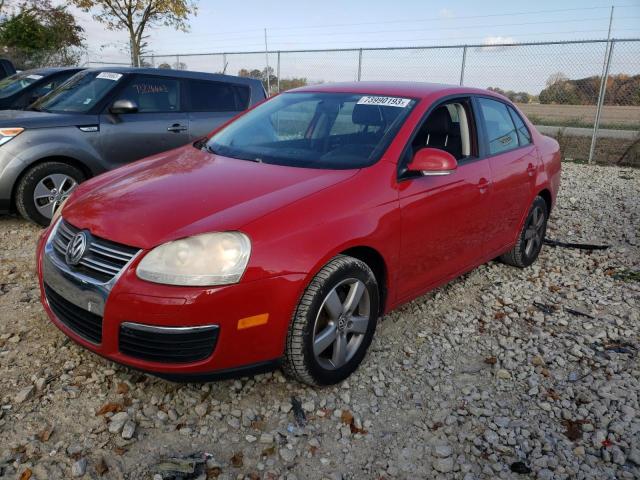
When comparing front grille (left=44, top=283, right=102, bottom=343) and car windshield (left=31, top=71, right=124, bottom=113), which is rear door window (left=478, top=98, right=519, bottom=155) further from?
car windshield (left=31, top=71, right=124, bottom=113)

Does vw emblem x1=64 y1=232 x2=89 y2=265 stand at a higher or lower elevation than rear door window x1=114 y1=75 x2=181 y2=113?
lower

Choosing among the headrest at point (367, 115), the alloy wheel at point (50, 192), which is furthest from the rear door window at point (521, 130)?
the alloy wheel at point (50, 192)

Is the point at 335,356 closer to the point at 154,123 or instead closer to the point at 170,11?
the point at 154,123

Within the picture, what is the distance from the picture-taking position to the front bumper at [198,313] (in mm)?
2273

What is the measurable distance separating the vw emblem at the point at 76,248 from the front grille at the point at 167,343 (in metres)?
0.44

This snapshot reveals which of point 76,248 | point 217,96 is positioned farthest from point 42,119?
point 76,248

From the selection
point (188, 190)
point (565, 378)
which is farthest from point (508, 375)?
point (188, 190)

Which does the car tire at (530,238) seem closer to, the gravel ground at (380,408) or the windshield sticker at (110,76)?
the gravel ground at (380,408)

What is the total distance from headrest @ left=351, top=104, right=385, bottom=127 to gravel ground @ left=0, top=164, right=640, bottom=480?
1.35 meters

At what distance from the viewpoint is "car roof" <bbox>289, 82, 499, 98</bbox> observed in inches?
139

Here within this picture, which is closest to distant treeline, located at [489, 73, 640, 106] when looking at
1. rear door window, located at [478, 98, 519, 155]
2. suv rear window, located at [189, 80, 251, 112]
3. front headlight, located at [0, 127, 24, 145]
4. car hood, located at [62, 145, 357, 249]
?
suv rear window, located at [189, 80, 251, 112]

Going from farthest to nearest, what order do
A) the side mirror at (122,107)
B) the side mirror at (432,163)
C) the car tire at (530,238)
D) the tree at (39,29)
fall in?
1. the tree at (39,29)
2. the side mirror at (122,107)
3. the car tire at (530,238)
4. the side mirror at (432,163)

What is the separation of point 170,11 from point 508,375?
62.5 ft

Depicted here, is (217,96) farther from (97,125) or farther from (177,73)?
(97,125)
